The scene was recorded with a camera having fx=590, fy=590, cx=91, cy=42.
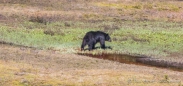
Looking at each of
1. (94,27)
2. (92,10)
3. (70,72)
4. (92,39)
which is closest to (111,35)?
(94,27)

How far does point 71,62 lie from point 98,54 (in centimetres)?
516

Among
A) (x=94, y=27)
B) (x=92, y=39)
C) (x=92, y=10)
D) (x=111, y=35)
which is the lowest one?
(x=92, y=10)

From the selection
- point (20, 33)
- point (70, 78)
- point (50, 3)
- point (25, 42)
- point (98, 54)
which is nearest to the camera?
point (70, 78)

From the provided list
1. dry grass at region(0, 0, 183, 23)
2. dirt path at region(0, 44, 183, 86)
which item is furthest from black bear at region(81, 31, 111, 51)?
dry grass at region(0, 0, 183, 23)

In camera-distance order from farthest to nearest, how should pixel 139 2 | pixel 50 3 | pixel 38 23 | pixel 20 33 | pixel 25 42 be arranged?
1. pixel 139 2
2. pixel 50 3
3. pixel 38 23
4. pixel 20 33
5. pixel 25 42

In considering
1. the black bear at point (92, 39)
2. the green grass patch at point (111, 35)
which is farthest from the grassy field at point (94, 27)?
the black bear at point (92, 39)

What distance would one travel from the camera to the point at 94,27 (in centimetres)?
3988

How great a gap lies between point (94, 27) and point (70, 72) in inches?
779

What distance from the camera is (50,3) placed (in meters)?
50.8

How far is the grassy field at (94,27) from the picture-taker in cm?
2343

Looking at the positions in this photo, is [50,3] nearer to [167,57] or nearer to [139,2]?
[139,2]

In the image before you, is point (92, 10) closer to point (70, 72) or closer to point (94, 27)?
point (94, 27)

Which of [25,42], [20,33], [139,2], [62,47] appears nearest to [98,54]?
[62,47]

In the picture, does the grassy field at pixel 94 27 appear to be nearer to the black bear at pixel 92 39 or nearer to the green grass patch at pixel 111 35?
the green grass patch at pixel 111 35
